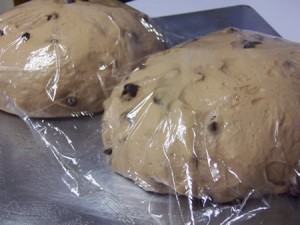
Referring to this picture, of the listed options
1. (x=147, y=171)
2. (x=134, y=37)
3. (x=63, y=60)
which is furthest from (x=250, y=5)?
(x=147, y=171)

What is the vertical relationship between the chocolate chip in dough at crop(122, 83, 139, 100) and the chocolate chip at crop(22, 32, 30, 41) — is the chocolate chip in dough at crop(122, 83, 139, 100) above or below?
below

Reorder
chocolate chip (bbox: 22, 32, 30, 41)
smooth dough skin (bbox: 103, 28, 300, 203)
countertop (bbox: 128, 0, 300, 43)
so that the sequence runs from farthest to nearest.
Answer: countertop (bbox: 128, 0, 300, 43) → chocolate chip (bbox: 22, 32, 30, 41) → smooth dough skin (bbox: 103, 28, 300, 203)

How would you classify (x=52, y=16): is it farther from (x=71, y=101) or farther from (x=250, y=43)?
(x=250, y=43)

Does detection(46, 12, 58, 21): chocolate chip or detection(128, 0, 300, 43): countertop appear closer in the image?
detection(46, 12, 58, 21): chocolate chip

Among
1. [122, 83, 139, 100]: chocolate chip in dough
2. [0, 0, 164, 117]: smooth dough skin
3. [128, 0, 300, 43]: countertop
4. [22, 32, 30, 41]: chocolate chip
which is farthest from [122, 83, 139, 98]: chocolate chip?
[128, 0, 300, 43]: countertop

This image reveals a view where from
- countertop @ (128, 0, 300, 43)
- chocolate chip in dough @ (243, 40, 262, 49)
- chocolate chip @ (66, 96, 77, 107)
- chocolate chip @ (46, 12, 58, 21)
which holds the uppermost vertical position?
chocolate chip in dough @ (243, 40, 262, 49)

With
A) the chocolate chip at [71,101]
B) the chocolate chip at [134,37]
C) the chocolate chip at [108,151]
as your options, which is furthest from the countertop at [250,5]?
the chocolate chip at [108,151]

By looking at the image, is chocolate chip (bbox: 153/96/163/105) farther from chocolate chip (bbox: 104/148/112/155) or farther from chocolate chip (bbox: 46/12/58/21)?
chocolate chip (bbox: 46/12/58/21)

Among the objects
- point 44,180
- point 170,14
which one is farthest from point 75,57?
point 170,14
